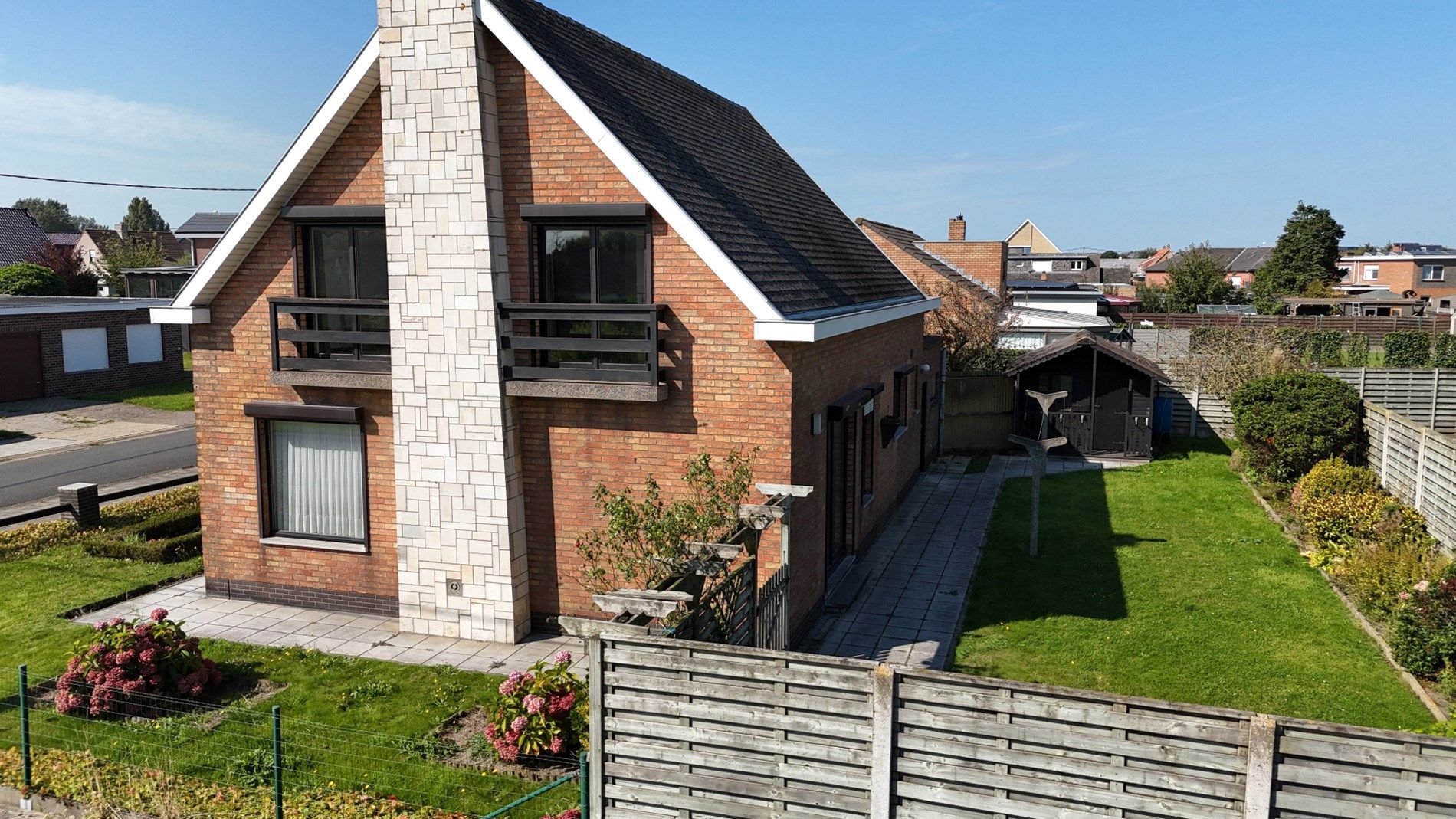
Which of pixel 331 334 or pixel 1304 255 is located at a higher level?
pixel 1304 255

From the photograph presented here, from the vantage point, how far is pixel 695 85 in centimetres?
1944

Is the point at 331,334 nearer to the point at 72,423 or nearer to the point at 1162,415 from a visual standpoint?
the point at 1162,415

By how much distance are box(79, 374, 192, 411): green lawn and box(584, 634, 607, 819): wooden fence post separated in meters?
32.0

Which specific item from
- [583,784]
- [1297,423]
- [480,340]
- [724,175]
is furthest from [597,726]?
[1297,423]

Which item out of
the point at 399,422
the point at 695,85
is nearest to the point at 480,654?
the point at 399,422

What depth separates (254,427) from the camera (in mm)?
13766

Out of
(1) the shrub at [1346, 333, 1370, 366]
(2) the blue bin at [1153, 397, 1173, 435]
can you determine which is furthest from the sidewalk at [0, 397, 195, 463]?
(1) the shrub at [1346, 333, 1370, 366]

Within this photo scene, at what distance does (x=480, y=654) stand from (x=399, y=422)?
3.00 metres

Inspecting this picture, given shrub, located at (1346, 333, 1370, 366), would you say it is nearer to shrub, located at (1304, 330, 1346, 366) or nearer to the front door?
Result: shrub, located at (1304, 330, 1346, 366)

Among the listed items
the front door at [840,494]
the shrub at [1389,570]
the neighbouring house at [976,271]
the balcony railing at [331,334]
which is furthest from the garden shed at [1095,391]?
the balcony railing at [331,334]

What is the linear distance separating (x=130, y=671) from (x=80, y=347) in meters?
31.2

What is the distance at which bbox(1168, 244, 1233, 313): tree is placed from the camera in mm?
65562

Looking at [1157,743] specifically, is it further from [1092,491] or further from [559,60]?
[1092,491]

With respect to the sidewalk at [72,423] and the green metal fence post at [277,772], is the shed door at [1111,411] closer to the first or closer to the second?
the green metal fence post at [277,772]
